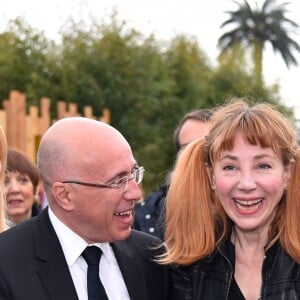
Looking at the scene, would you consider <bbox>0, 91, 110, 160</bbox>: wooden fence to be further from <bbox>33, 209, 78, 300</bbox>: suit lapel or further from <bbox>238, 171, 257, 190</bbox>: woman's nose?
<bbox>238, 171, 257, 190</bbox>: woman's nose

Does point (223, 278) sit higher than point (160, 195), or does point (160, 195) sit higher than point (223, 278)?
point (160, 195)

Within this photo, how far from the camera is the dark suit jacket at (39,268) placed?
3314mm

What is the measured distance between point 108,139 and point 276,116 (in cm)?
78

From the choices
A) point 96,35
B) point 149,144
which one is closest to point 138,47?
point 96,35

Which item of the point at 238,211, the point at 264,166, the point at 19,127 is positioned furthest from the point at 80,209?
the point at 19,127

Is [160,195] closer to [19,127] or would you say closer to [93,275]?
[93,275]

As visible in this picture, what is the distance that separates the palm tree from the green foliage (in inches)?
1246

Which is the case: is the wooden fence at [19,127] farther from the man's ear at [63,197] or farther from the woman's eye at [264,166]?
the woman's eye at [264,166]

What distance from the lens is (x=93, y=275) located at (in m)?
3.46

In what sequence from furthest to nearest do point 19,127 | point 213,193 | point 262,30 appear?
1. point 262,30
2. point 19,127
3. point 213,193

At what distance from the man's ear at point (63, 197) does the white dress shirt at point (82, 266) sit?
8cm

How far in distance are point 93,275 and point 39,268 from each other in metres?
0.24

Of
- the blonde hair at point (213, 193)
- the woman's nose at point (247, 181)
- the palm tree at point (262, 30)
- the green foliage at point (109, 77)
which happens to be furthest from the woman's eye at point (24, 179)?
the palm tree at point (262, 30)

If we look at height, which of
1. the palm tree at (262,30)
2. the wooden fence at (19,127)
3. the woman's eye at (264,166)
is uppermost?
the palm tree at (262,30)
